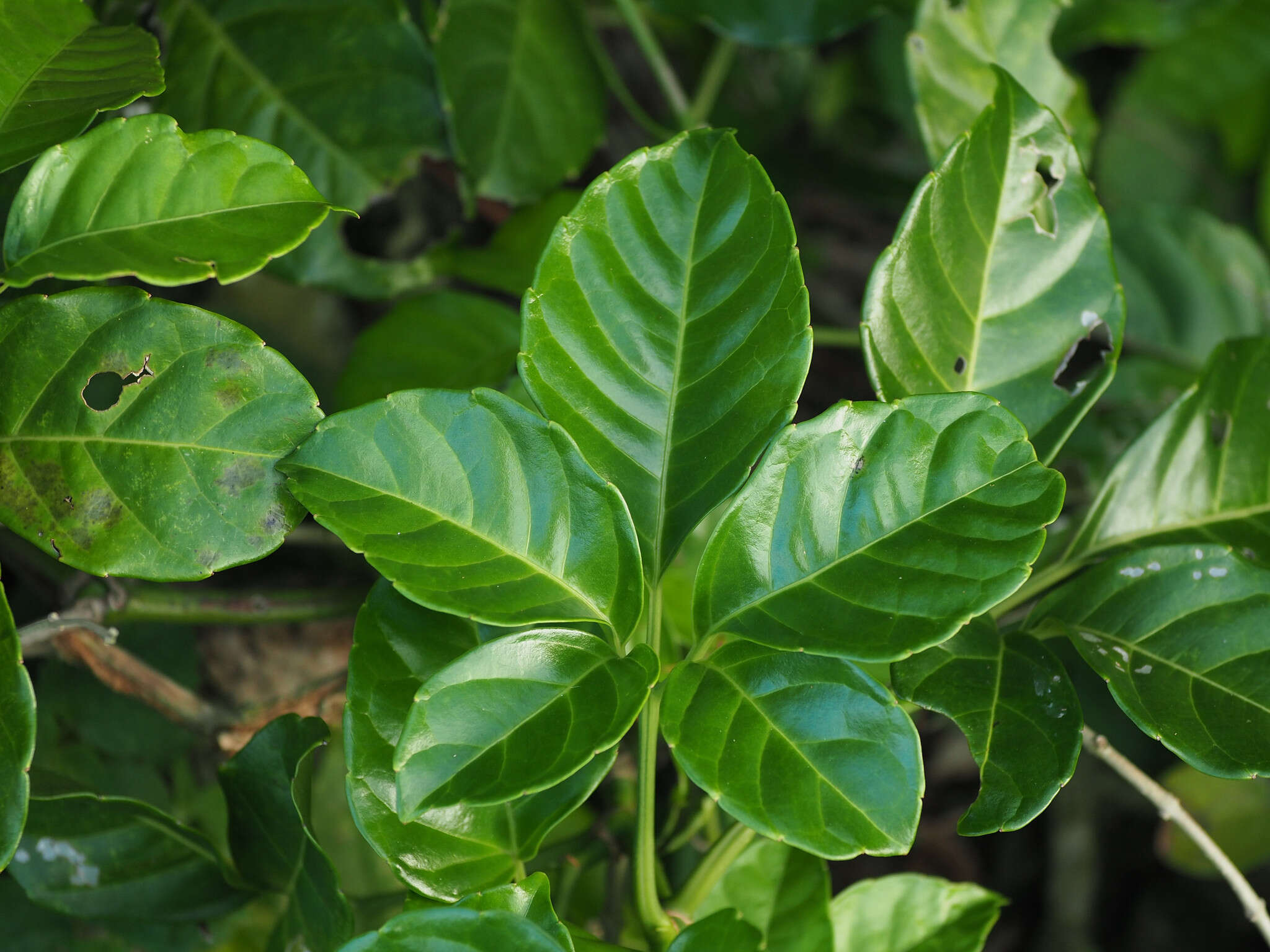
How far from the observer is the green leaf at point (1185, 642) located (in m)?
0.56

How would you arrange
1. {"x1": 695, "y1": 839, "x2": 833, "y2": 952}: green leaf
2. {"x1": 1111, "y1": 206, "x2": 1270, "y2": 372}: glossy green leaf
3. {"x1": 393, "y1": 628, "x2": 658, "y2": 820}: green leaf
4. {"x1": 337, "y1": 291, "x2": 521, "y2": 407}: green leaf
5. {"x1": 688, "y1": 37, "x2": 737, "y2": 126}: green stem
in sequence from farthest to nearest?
{"x1": 1111, "y1": 206, "x2": 1270, "y2": 372}: glossy green leaf
{"x1": 688, "y1": 37, "x2": 737, "y2": 126}: green stem
{"x1": 337, "y1": 291, "x2": 521, "y2": 407}: green leaf
{"x1": 695, "y1": 839, "x2": 833, "y2": 952}: green leaf
{"x1": 393, "y1": 628, "x2": 658, "y2": 820}: green leaf

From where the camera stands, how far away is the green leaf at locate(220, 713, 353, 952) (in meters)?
0.60

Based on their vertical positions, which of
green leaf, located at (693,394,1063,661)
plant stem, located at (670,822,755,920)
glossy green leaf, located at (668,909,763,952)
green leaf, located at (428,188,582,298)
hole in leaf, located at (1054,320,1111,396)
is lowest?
plant stem, located at (670,822,755,920)

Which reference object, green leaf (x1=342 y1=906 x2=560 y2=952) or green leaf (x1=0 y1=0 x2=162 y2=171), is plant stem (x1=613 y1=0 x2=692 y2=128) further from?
green leaf (x1=342 y1=906 x2=560 y2=952)

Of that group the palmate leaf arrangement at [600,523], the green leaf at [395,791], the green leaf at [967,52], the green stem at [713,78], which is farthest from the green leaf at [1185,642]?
the green stem at [713,78]

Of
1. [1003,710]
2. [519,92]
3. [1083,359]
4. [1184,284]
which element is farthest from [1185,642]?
[1184,284]

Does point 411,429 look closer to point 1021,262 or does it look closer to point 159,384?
point 159,384

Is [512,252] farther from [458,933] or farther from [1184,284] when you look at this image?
[1184,284]

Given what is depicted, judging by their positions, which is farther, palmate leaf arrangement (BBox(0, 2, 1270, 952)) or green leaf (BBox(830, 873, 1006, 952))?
green leaf (BBox(830, 873, 1006, 952))

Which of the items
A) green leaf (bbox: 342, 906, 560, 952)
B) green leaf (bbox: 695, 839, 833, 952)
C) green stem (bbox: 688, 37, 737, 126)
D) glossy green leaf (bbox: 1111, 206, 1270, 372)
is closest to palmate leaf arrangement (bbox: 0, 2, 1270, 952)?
green leaf (bbox: 342, 906, 560, 952)

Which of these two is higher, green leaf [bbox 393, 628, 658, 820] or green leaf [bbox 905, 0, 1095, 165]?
green leaf [bbox 905, 0, 1095, 165]

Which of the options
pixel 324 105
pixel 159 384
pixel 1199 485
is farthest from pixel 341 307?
pixel 1199 485

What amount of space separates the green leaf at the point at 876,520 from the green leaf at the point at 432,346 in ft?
1.75

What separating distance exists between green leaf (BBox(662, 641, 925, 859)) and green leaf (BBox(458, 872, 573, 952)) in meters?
0.11
